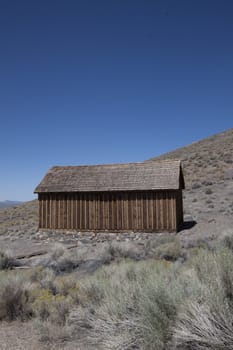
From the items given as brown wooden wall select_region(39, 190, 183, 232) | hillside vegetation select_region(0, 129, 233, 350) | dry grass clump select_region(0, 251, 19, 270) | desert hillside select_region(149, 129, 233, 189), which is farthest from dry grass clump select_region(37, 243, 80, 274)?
desert hillside select_region(149, 129, 233, 189)

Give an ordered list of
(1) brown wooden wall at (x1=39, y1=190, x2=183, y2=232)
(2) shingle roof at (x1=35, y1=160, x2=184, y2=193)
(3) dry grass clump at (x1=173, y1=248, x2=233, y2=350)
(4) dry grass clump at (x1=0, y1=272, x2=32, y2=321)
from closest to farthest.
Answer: (3) dry grass clump at (x1=173, y1=248, x2=233, y2=350) → (4) dry grass clump at (x1=0, y1=272, x2=32, y2=321) → (1) brown wooden wall at (x1=39, y1=190, x2=183, y2=232) → (2) shingle roof at (x1=35, y1=160, x2=184, y2=193)

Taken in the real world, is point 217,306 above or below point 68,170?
below

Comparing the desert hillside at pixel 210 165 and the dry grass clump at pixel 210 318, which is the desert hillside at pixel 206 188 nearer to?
the desert hillside at pixel 210 165

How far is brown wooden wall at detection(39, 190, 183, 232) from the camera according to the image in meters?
18.3

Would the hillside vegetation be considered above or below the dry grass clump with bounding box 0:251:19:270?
above

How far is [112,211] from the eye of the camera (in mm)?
19375

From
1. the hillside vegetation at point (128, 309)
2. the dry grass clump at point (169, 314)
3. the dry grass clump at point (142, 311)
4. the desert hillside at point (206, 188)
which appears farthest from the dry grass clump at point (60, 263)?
the desert hillside at point (206, 188)

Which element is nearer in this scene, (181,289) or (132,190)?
(181,289)

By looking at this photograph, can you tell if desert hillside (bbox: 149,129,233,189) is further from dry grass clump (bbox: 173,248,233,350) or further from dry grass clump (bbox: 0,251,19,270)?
dry grass clump (bbox: 173,248,233,350)

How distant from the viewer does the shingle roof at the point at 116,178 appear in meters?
18.9

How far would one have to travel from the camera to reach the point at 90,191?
19891 mm

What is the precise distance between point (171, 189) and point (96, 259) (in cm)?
725

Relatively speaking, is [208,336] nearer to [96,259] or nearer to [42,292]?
[42,292]

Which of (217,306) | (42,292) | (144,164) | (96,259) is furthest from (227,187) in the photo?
(217,306)
